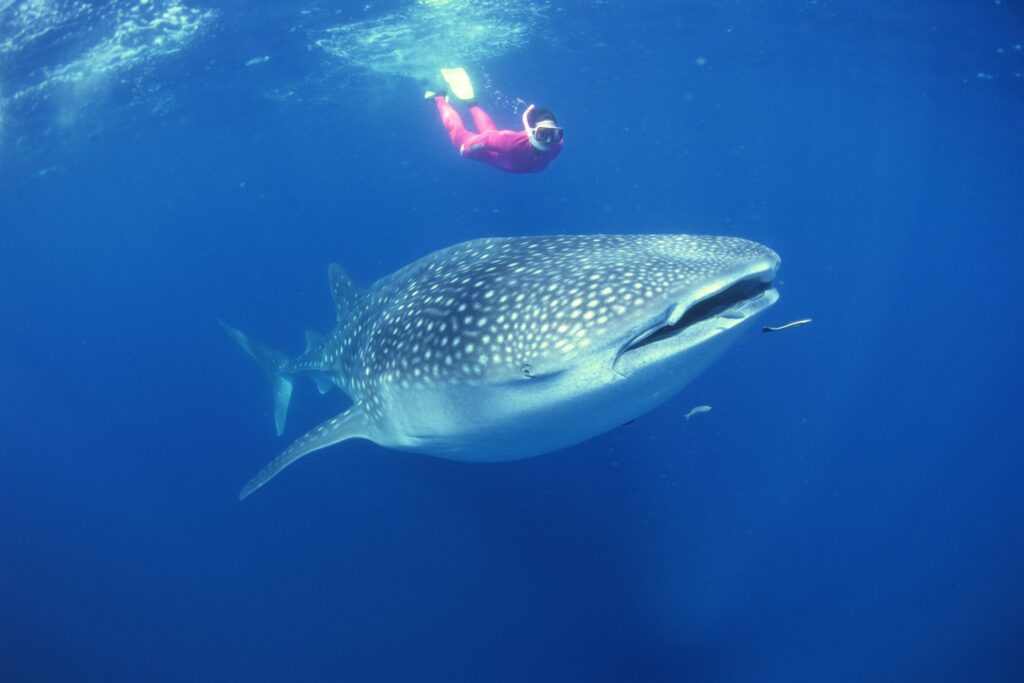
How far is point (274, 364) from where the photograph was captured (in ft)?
31.9

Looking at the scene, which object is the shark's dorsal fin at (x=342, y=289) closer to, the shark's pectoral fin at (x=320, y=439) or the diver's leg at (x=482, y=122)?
the shark's pectoral fin at (x=320, y=439)

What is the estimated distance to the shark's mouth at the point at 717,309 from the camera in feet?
9.77

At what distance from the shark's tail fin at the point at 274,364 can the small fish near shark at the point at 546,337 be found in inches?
176

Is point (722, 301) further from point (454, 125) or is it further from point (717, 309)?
point (454, 125)

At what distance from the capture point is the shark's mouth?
2.98m

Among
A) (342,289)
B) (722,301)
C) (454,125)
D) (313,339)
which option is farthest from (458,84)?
(722,301)

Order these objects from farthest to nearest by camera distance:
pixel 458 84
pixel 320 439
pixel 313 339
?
pixel 458 84 → pixel 313 339 → pixel 320 439

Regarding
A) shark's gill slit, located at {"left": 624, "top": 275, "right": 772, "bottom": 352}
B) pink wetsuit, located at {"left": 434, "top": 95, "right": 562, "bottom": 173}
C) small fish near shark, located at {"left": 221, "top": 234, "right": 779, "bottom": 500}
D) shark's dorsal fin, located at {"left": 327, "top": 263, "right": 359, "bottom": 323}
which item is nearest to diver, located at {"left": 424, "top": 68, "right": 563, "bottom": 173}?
pink wetsuit, located at {"left": 434, "top": 95, "right": 562, "bottom": 173}

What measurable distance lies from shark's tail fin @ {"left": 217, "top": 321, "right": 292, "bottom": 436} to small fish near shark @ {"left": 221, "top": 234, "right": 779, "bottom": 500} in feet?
14.6

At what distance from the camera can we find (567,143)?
150 feet

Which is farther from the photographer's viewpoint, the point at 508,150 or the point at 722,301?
the point at 508,150

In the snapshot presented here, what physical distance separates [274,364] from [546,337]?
759cm

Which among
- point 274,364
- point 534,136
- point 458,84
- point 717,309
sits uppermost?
point 717,309

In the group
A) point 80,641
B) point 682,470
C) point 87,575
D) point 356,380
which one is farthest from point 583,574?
point 87,575
